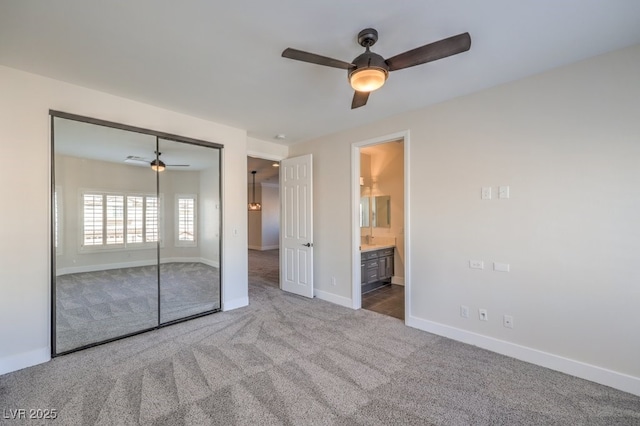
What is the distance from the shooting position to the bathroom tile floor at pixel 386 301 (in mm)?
4078

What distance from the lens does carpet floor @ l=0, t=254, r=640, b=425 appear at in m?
1.94

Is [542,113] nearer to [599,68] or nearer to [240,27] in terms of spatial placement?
[599,68]

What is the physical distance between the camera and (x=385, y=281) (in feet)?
18.2

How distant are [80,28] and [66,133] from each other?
4.50 feet

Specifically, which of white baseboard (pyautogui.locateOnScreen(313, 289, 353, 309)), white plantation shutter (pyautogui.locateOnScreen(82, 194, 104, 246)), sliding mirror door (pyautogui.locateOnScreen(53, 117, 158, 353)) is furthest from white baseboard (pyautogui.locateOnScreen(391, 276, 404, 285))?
white plantation shutter (pyautogui.locateOnScreen(82, 194, 104, 246))

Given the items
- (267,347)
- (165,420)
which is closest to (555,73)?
(267,347)

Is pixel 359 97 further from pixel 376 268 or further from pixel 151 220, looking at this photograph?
pixel 376 268

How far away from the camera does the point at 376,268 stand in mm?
5121

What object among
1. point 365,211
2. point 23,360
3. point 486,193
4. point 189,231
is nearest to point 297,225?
point 189,231

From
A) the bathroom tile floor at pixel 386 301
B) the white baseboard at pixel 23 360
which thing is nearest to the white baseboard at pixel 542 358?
the bathroom tile floor at pixel 386 301

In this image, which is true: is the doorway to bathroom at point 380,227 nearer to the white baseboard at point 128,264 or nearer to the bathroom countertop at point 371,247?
the bathroom countertop at point 371,247

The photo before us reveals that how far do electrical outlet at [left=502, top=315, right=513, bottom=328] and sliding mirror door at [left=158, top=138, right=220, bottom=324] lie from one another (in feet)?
12.0

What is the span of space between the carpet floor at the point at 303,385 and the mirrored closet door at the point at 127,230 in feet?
1.43

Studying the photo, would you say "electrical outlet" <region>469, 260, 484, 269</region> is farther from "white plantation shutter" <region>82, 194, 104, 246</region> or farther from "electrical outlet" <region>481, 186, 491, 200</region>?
"white plantation shutter" <region>82, 194, 104, 246</region>
